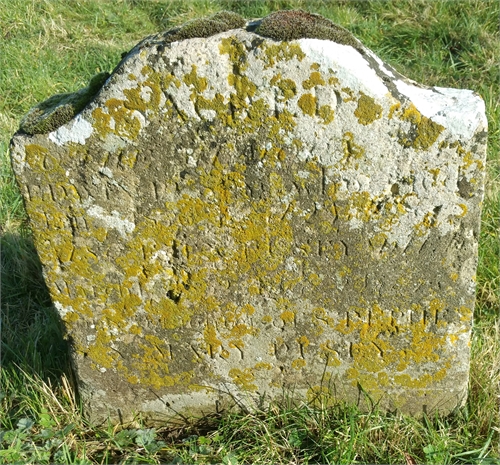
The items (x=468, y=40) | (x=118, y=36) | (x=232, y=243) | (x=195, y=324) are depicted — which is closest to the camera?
(x=232, y=243)

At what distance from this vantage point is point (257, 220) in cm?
265

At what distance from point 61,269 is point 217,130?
894 millimetres

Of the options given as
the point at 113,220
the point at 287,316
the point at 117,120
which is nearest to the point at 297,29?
the point at 117,120

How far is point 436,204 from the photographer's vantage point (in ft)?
8.36

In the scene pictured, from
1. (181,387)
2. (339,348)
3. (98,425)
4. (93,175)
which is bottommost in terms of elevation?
(98,425)

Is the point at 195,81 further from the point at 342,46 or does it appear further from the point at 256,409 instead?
the point at 256,409

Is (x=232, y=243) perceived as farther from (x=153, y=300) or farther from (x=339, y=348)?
(x=339, y=348)

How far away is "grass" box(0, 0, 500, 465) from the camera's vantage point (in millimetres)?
2943

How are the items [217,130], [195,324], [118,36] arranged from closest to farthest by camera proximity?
[217,130]
[195,324]
[118,36]

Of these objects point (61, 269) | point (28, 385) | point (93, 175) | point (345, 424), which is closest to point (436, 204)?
point (345, 424)

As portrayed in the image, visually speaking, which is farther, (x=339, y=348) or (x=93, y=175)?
(x=339, y=348)

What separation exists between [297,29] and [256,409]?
166 cm

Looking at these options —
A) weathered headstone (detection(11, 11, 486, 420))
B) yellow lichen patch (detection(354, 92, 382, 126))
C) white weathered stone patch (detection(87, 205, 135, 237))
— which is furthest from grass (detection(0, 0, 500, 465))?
yellow lichen patch (detection(354, 92, 382, 126))

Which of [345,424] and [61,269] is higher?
[61,269]
